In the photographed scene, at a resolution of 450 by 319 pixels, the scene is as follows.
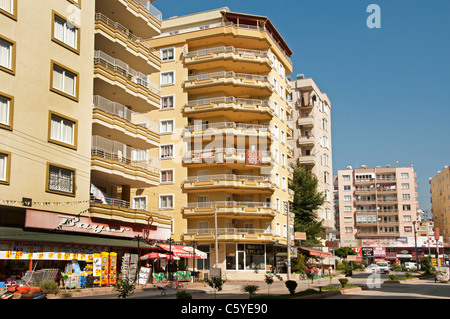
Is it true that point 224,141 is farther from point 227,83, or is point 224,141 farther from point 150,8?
point 150,8

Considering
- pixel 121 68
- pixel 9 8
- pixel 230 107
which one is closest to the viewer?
pixel 9 8

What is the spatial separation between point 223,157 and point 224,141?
2.68 metres

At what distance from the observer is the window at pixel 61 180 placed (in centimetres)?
3112

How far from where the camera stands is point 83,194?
3375cm

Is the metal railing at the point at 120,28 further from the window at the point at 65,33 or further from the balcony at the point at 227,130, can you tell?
the balcony at the point at 227,130

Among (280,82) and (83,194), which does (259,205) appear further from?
(83,194)

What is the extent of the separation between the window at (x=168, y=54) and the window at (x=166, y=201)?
16.5m

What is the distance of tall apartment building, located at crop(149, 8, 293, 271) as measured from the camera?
57156 millimetres

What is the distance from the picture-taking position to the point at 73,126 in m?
33.9

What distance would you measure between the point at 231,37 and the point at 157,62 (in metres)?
17.9

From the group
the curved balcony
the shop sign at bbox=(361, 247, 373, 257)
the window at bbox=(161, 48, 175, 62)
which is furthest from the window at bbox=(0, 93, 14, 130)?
the shop sign at bbox=(361, 247, 373, 257)

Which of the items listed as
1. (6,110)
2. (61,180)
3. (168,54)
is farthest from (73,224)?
(168,54)
